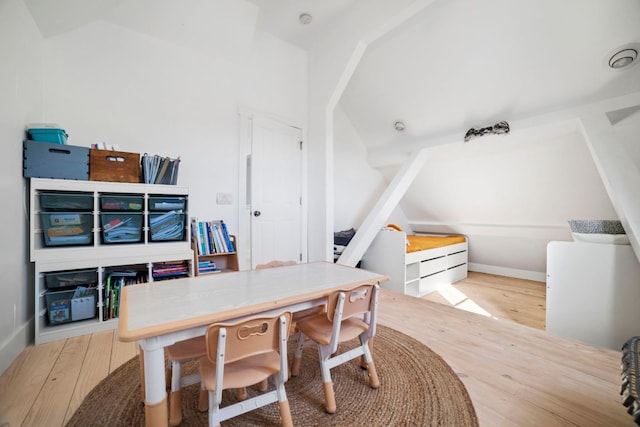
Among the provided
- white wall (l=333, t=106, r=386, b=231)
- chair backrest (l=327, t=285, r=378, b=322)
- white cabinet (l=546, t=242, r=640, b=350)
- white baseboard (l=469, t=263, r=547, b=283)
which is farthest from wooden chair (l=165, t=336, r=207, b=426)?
white baseboard (l=469, t=263, r=547, b=283)

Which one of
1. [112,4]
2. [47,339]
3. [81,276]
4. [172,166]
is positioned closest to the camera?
[47,339]

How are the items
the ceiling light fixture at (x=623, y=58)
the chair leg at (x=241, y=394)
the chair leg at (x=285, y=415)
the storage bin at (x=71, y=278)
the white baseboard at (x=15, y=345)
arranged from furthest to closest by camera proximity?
the ceiling light fixture at (x=623, y=58)
the storage bin at (x=71, y=278)
the white baseboard at (x=15, y=345)
the chair leg at (x=241, y=394)
the chair leg at (x=285, y=415)

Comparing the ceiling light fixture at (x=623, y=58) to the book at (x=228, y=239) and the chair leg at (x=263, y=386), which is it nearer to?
the chair leg at (x=263, y=386)

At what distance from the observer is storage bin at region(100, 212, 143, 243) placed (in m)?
2.01

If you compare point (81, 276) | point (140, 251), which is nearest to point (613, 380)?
point (140, 251)

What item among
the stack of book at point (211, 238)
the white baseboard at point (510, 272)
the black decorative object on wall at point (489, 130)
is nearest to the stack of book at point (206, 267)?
the stack of book at point (211, 238)

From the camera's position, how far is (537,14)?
2.04 meters

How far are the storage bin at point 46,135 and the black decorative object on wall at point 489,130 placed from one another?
381 cm

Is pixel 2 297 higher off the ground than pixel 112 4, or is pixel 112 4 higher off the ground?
pixel 112 4

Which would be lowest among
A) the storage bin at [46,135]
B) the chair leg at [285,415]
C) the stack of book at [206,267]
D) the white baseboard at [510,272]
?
the white baseboard at [510,272]

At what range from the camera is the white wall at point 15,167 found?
4.91 ft

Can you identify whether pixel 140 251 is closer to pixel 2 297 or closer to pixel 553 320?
pixel 2 297

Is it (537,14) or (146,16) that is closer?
(537,14)

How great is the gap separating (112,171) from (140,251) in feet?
2.21
